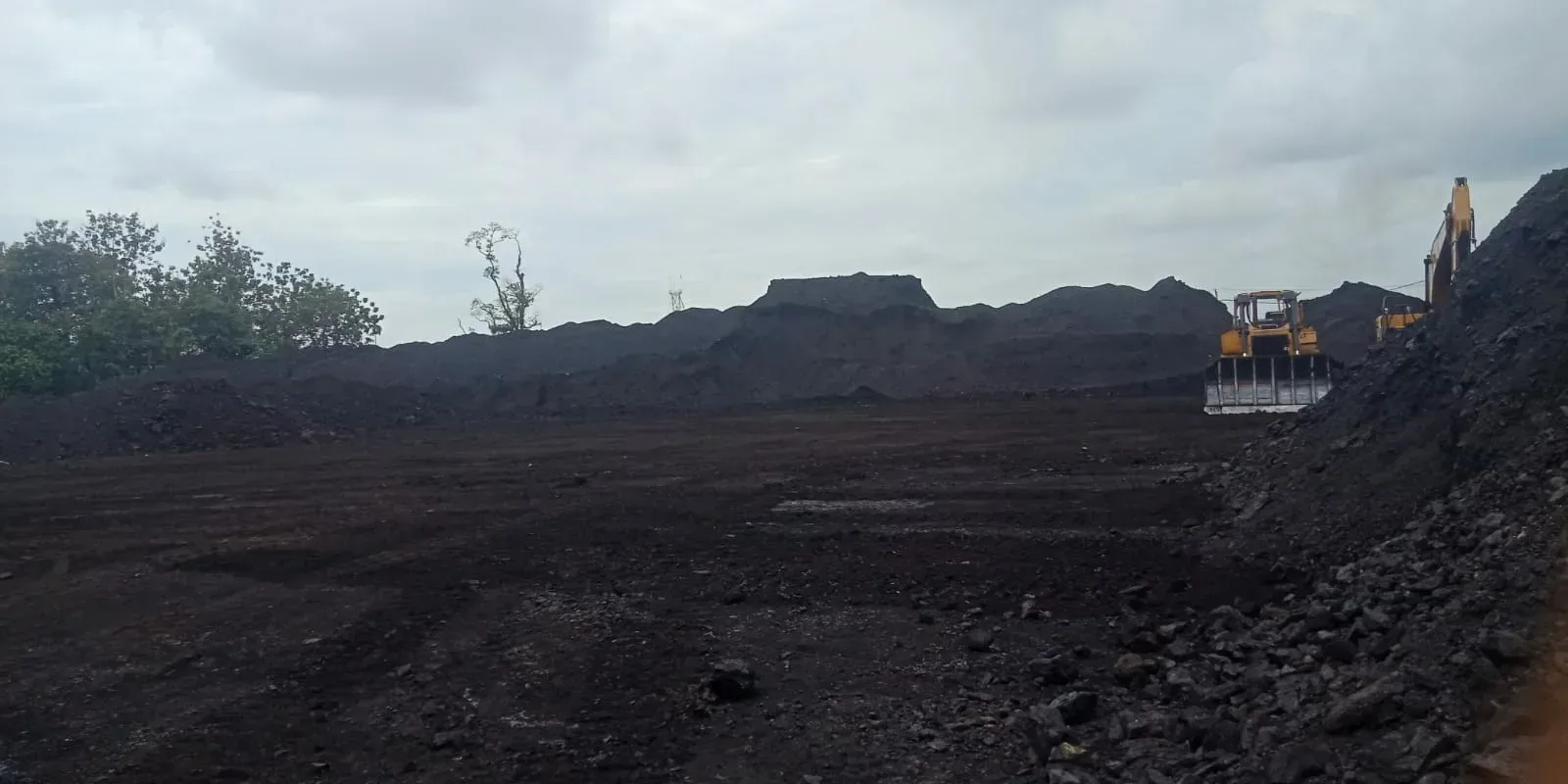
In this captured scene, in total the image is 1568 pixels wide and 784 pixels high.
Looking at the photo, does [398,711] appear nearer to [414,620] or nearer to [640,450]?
[414,620]

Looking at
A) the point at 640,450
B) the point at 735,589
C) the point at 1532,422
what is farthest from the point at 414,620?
the point at 640,450

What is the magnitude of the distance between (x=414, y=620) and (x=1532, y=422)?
7.86 metres

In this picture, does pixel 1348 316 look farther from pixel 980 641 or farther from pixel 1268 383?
pixel 980 641

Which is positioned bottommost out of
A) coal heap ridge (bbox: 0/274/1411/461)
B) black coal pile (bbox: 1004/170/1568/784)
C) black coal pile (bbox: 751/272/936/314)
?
black coal pile (bbox: 1004/170/1568/784)

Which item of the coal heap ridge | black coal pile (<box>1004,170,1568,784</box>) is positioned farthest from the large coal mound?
the coal heap ridge

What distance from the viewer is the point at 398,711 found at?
654 centimetres

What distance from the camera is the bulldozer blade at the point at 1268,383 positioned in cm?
2448

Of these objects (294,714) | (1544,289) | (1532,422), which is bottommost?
(294,714)

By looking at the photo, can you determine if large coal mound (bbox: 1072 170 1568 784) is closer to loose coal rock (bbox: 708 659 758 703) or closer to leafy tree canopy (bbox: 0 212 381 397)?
loose coal rock (bbox: 708 659 758 703)

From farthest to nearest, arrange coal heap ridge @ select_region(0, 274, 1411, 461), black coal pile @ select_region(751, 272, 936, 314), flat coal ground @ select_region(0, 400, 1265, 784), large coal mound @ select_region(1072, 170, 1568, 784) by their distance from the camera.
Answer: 1. black coal pile @ select_region(751, 272, 936, 314)
2. coal heap ridge @ select_region(0, 274, 1411, 461)
3. flat coal ground @ select_region(0, 400, 1265, 784)
4. large coal mound @ select_region(1072, 170, 1568, 784)

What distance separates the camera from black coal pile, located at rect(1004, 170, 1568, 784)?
423 cm

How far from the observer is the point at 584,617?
339 inches

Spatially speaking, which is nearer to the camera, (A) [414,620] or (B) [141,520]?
(A) [414,620]

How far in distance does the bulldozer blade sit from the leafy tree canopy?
37318 millimetres
